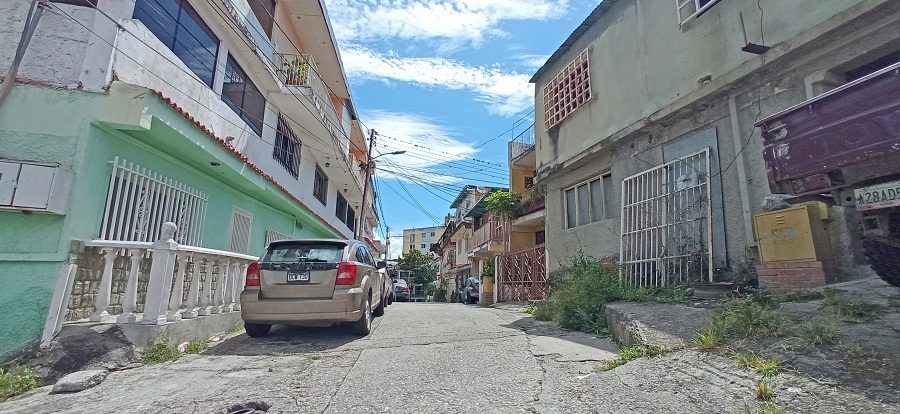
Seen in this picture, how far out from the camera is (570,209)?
36.4 feet

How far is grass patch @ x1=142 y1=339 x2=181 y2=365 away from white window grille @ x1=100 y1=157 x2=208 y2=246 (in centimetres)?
160

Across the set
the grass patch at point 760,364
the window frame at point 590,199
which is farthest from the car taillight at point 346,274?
the window frame at point 590,199

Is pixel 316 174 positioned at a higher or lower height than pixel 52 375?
higher

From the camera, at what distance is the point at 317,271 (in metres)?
5.46

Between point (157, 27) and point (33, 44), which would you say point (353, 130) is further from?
point (33, 44)

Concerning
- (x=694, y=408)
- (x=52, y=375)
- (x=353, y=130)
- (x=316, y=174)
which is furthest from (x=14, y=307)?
(x=353, y=130)

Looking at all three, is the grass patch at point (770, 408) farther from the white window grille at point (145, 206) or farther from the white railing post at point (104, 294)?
the white window grille at point (145, 206)

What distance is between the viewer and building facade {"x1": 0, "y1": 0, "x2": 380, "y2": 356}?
13.9 ft

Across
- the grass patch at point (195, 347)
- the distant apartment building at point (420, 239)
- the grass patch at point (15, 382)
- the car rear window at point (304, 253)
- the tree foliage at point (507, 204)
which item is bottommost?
the grass patch at point (15, 382)

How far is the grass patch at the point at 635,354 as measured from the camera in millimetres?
3729

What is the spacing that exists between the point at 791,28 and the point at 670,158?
2639 millimetres

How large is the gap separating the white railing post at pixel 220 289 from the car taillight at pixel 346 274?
1809mm

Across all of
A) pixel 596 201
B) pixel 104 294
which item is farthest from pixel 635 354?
pixel 596 201

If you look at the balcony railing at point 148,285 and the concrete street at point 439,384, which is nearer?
the concrete street at point 439,384
